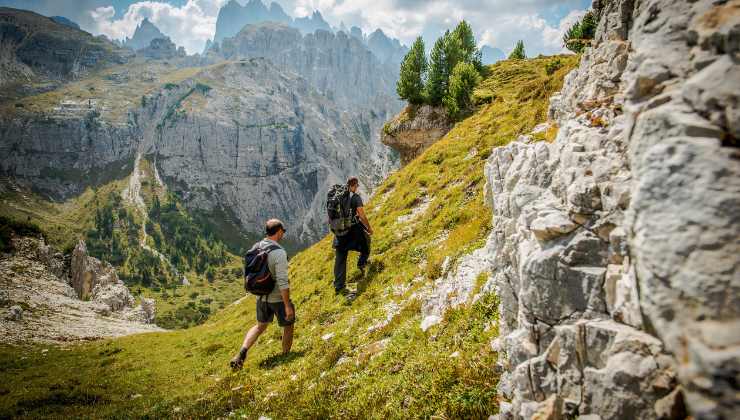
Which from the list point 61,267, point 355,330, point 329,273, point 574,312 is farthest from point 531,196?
point 61,267

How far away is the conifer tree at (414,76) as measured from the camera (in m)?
57.9

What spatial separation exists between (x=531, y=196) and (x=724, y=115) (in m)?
2.85

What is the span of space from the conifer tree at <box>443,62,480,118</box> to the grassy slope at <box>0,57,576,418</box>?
2313 cm

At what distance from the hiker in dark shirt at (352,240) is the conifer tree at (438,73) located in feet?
147

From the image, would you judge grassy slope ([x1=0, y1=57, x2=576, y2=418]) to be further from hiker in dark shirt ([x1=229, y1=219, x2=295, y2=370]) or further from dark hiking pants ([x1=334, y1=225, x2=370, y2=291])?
hiker in dark shirt ([x1=229, y1=219, x2=295, y2=370])

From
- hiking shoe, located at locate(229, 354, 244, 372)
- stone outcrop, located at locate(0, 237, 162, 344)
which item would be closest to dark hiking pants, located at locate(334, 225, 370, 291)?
hiking shoe, located at locate(229, 354, 244, 372)

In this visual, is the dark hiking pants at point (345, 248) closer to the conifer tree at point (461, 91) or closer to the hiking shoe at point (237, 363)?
the hiking shoe at point (237, 363)

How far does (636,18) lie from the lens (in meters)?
4.25

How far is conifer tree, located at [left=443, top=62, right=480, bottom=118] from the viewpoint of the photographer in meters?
47.5

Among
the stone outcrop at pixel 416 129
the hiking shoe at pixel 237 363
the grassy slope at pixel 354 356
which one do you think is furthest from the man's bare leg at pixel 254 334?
the stone outcrop at pixel 416 129

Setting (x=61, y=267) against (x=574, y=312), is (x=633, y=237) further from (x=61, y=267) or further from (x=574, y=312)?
(x=61, y=267)

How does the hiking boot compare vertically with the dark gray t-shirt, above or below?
below

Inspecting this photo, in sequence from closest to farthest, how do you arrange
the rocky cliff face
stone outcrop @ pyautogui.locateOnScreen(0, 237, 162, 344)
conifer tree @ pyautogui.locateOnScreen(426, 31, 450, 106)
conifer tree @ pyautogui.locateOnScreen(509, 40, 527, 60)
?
the rocky cliff face → stone outcrop @ pyautogui.locateOnScreen(0, 237, 162, 344) → conifer tree @ pyautogui.locateOnScreen(426, 31, 450, 106) → conifer tree @ pyautogui.locateOnScreen(509, 40, 527, 60)

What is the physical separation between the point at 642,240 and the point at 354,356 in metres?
7.53
